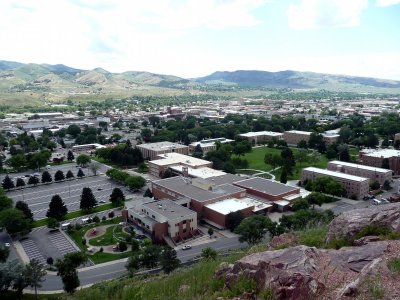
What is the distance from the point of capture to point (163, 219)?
16953 mm

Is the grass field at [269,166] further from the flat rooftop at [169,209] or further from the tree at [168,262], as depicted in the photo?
the tree at [168,262]

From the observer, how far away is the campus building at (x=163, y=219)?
55.2ft

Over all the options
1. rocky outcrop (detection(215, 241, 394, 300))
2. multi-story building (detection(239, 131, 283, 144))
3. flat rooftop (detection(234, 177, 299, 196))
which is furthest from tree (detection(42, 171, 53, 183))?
multi-story building (detection(239, 131, 283, 144))

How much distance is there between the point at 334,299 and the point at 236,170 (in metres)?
24.2

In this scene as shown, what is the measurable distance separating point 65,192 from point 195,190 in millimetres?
8931

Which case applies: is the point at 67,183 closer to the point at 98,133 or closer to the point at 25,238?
the point at 25,238

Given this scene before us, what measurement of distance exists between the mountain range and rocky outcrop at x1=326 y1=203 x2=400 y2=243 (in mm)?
83048

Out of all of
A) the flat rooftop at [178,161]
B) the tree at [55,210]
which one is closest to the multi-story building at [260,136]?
the flat rooftop at [178,161]

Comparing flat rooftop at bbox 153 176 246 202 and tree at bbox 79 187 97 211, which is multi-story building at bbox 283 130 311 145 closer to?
flat rooftop at bbox 153 176 246 202

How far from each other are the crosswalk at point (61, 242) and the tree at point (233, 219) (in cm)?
726

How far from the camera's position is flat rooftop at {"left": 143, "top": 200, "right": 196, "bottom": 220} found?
57.0 ft

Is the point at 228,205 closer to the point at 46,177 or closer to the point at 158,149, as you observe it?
the point at 46,177

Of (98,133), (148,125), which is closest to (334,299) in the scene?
(98,133)

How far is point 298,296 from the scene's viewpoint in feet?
16.3
